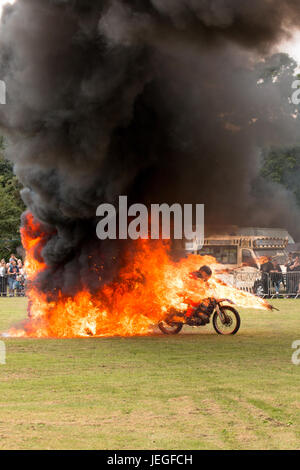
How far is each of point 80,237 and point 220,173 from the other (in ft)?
13.6

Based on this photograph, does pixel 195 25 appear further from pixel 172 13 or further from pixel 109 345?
pixel 109 345

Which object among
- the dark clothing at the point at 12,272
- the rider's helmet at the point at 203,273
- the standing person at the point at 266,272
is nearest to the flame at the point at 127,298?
the rider's helmet at the point at 203,273

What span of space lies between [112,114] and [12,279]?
2407 cm

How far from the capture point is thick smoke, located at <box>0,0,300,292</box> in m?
17.4

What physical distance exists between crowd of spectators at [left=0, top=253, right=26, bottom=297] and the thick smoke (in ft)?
69.4

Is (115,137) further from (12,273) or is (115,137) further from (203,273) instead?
(12,273)

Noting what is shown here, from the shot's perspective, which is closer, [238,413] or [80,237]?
[238,413]

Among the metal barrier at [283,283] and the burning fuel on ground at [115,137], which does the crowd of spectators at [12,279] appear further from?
the burning fuel on ground at [115,137]

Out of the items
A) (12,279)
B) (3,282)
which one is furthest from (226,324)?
(3,282)

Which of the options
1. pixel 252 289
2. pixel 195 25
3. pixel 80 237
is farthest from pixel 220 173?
pixel 252 289

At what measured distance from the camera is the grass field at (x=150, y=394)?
807 cm

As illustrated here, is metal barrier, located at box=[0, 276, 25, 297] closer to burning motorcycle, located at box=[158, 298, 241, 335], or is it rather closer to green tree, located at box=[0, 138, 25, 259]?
green tree, located at box=[0, 138, 25, 259]

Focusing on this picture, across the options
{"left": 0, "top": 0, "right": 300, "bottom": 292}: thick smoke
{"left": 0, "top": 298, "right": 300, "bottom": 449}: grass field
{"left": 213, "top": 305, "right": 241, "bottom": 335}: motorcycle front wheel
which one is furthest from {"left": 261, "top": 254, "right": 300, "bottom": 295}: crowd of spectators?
{"left": 0, "top": 298, "right": 300, "bottom": 449}: grass field
